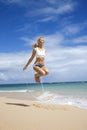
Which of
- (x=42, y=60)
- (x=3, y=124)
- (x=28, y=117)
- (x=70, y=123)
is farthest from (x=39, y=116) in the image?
(x=42, y=60)

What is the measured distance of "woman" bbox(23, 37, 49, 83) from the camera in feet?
28.9

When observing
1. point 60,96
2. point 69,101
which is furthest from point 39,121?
point 60,96

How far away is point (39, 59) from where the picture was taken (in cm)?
893

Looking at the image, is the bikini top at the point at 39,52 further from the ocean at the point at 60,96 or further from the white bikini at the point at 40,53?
the ocean at the point at 60,96

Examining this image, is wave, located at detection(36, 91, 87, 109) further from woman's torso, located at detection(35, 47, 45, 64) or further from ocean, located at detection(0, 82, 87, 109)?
woman's torso, located at detection(35, 47, 45, 64)

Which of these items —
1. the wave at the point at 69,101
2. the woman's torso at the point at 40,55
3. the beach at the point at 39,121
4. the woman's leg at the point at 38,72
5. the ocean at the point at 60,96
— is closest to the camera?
the beach at the point at 39,121

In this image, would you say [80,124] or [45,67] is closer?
[80,124]

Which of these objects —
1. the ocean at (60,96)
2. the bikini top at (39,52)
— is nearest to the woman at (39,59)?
the bikini top at (39,52)

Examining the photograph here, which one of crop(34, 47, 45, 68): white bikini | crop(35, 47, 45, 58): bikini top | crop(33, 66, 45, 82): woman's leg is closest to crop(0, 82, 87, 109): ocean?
crop(33, 66, 45, 82): woman's leg

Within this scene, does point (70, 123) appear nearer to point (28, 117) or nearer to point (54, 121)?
point (54, 121)

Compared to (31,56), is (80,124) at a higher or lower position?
lower

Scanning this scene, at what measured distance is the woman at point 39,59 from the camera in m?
8.79

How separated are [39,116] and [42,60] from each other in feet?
7.02

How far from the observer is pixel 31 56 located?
9.01 m
